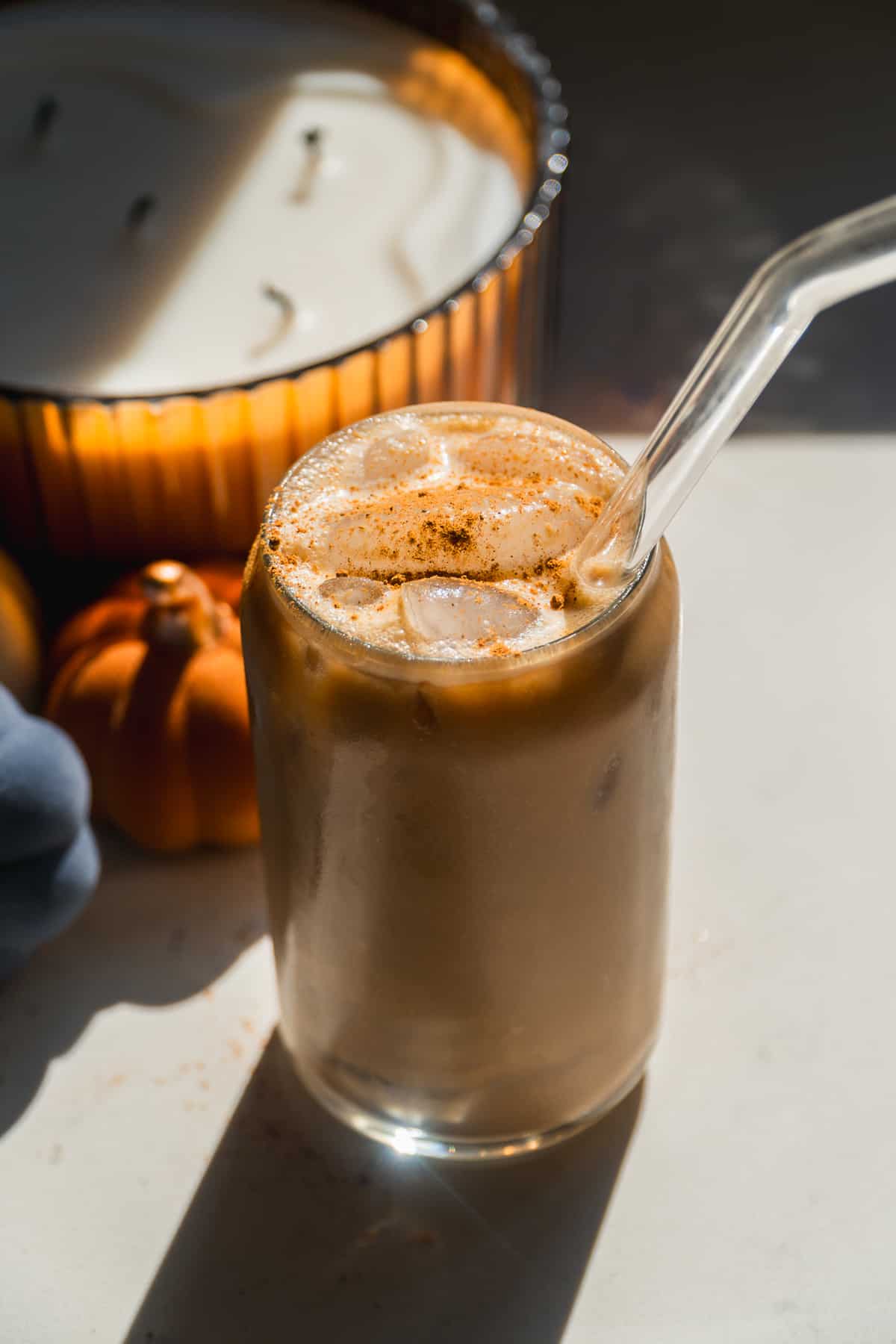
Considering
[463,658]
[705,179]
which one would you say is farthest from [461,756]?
[705,179]

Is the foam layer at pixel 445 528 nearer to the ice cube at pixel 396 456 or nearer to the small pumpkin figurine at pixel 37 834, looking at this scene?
the ice cube at pixel 396 456

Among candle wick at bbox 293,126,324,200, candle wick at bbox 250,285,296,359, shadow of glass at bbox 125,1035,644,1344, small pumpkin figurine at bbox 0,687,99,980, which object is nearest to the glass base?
shadow of glass at bbox 125,1035,644,1344

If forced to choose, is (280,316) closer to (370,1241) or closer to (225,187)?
(225,187)

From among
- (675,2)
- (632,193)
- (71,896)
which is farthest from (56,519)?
(675,2)

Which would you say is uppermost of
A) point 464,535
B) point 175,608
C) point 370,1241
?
point 464,535

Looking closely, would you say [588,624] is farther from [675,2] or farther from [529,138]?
[675,2]

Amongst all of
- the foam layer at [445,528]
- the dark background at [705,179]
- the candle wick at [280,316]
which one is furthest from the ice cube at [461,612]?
the dark background at [705,179]
